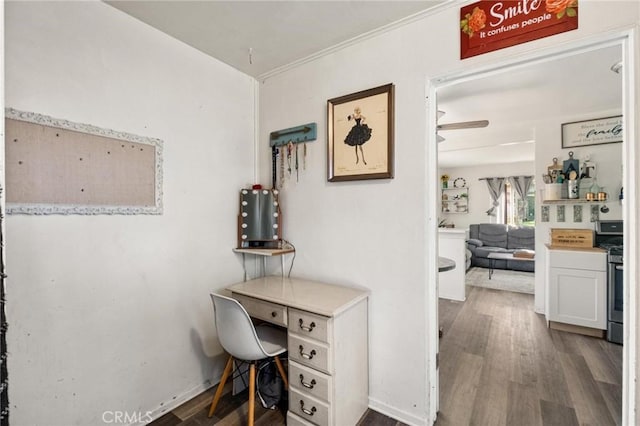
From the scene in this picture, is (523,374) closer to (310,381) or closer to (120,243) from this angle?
(310,381)

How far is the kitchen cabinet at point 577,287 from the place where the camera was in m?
2.69

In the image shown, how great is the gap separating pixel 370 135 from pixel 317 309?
1074mm

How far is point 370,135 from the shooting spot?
1742 millimetres

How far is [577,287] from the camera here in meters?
2.80

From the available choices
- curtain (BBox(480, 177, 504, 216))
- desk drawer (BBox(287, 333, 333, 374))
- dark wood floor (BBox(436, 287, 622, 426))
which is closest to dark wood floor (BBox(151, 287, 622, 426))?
dark wood floor (BBox(436, 287, 622, 426))

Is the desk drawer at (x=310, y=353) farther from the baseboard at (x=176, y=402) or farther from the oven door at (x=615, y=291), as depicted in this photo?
the oven door at (x=615, y=291)

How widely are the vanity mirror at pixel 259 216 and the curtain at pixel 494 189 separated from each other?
6.83 metres

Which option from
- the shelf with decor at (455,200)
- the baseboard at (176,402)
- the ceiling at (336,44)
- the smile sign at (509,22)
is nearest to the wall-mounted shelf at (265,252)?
the baseboard at (176,402)

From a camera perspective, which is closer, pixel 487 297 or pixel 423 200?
pixel 423 200

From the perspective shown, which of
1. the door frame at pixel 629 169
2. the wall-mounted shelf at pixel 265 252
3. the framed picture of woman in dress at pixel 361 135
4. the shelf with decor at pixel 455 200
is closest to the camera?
the door frame at pixel 629 169

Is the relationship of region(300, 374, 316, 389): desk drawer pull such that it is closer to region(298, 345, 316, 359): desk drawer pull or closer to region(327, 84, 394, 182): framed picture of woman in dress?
region(298, 345, 316, 359): desk drawer pull

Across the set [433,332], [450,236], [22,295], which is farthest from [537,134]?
[22,295]

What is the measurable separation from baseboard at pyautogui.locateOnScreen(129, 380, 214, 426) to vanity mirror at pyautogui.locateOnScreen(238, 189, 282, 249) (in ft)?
3.38

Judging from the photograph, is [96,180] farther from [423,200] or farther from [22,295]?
[423,200]
